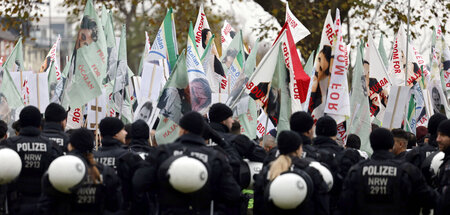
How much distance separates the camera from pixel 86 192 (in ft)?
28.5

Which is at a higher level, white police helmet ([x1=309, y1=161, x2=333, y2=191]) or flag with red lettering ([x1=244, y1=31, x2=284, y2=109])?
flag with red lettering ([x1=244, y1=31, x2=284, y2=109])

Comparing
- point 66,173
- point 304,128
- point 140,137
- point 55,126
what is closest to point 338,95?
point 304,128

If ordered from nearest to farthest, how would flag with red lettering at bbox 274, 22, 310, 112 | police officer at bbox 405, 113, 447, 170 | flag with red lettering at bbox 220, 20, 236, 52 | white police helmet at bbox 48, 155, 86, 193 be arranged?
1. white police helmet at bbox 48, 155, 86, 193
2. police officer at bbox 405, 113, 447, 170
3. flag with red lettering at bbox 274, 22, 310, 112
4. flag with red lettering at bbox 220, 20, 236, 52

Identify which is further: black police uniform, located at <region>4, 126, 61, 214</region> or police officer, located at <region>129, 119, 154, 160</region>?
police officer, located at <region>129, 119, 154, 160</region>

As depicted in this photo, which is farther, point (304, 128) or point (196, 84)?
point (196, 84)

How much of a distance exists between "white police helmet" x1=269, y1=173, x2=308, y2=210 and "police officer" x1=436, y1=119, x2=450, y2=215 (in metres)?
1.69

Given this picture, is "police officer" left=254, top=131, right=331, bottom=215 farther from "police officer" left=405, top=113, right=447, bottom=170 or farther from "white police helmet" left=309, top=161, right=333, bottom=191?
Answer: "police officer" left=405, top=113, right=447, bottom=170

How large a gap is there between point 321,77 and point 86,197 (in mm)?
4709

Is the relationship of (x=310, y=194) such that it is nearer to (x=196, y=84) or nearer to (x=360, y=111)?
(x=196, y=84)

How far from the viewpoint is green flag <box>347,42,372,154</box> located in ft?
40.7

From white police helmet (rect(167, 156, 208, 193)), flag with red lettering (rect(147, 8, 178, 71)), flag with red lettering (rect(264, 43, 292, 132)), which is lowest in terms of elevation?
white police helmet (rect(167, 156, 208, 193))

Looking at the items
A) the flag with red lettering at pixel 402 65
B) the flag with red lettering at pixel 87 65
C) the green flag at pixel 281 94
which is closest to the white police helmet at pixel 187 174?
the green flag at pixel 281 94

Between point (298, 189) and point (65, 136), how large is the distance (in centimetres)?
342

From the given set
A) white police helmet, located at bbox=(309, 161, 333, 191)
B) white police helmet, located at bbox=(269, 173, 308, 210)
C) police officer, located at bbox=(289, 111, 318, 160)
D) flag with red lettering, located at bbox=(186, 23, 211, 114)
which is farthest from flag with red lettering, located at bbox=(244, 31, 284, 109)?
white police helmet, located at bbox=(269, 173, 308, 210)
